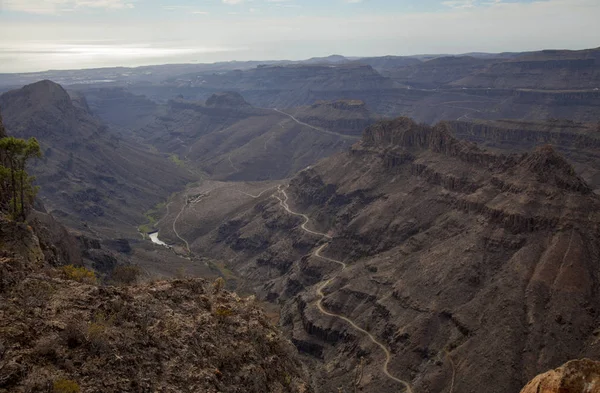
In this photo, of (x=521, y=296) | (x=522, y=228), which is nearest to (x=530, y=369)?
(x=521, y=296)

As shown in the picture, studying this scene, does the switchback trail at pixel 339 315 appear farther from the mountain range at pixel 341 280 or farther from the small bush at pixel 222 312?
the small bush at pixel 222 312

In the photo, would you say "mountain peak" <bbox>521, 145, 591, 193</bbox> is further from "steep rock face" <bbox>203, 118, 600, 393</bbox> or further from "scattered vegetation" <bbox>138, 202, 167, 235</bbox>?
"scattered vegetation" <bbox>138, 202, 167, 235</bbox>

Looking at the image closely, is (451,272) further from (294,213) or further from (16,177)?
(294,213)

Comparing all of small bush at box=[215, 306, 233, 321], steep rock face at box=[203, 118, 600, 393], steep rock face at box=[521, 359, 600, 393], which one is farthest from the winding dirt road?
steep rock face at box=[521, 359, 600, 393]

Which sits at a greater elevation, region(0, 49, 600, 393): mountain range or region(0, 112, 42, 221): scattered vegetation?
region(0, 112, 42, 221): scattered vegetation

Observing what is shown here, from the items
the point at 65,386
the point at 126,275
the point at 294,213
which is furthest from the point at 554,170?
the point at 65,386

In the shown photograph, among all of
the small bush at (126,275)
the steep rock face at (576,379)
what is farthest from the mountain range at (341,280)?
the small bush at (126,275)
